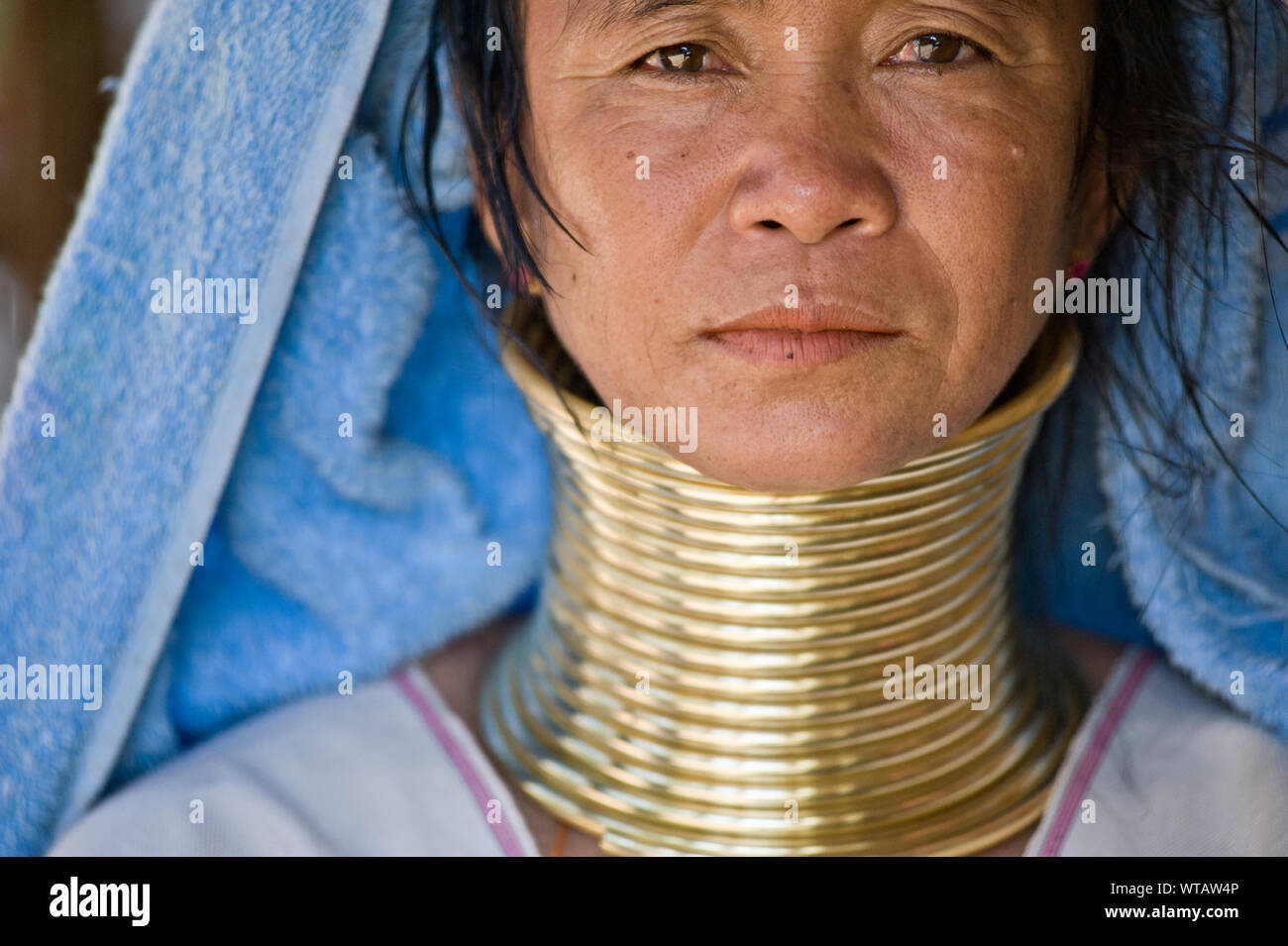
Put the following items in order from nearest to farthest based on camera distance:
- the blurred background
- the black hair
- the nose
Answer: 1. the nose
2. the black hair
3. the blurred background

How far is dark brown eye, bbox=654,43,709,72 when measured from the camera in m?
0.96

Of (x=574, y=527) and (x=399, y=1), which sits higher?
(x=399, y=1)

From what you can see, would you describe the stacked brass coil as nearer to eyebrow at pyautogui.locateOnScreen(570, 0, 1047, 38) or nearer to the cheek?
the cheek

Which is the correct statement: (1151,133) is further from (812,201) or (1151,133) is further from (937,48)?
(812,201)

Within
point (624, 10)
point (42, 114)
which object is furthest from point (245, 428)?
point (42, 114)

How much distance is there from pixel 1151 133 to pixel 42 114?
1983 mm

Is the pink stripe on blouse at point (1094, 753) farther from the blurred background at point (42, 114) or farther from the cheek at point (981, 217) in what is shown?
the blurred background at point (42, 114)

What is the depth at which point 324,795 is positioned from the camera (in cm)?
119

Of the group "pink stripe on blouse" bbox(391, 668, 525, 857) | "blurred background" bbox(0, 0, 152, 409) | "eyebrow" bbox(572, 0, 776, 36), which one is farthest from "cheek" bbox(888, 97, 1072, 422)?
"blurred background" bbox(0, 0, 152, 409)

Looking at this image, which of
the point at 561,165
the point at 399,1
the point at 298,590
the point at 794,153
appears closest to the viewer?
the point at 794,153

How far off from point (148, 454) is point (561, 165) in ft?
1.56

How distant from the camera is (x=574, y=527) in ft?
3.91
